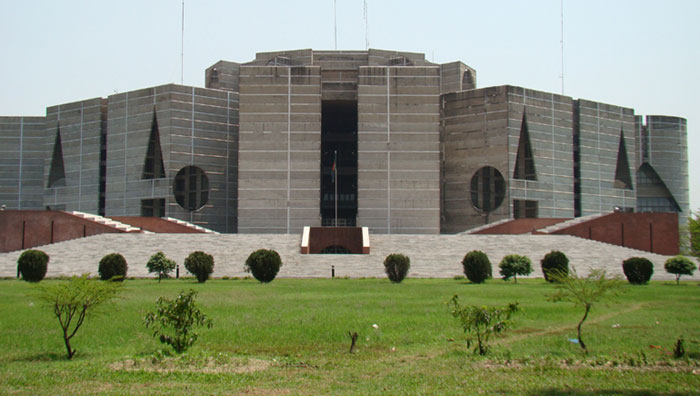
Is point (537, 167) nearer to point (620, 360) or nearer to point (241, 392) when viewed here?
point (620, 360)

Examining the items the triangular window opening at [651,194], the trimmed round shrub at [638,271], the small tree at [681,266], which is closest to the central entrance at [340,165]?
the triangular window opening at [651,194]

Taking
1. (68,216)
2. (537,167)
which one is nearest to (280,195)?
(68,216)

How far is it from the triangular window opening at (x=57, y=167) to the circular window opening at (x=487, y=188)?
31.3 metres

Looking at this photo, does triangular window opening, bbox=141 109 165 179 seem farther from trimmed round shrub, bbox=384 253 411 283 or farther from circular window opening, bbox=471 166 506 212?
trimmed round shrub, bbox=384 253 411 283

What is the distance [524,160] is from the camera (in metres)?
48.9

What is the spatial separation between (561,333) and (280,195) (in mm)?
35143

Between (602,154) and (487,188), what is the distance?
9.93 m

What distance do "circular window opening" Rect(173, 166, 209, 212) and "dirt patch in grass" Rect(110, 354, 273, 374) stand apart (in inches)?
1590

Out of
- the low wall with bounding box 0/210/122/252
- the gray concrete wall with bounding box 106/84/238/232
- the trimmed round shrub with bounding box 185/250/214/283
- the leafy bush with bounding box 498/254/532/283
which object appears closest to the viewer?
the trimmed round shrub with bounding box 185/250/214/283

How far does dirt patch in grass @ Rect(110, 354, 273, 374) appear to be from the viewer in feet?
26.5

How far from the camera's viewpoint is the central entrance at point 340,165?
52.9 meters

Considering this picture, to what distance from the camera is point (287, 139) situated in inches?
1784

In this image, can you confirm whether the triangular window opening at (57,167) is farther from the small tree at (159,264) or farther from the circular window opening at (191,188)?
the small tree at (159,264)

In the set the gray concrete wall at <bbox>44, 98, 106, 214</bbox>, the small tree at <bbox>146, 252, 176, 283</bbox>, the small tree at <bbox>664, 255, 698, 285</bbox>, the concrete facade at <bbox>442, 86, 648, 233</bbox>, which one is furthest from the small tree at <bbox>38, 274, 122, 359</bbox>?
the gray concrete wall at <bbox>44, 98, 106, 214</bbox>
